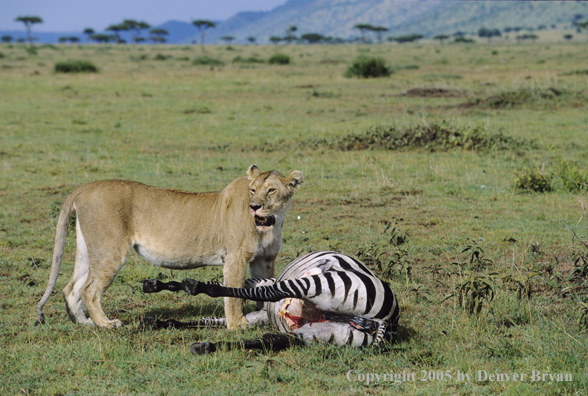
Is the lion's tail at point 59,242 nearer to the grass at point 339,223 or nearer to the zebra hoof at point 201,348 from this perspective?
the grass at point 339,223

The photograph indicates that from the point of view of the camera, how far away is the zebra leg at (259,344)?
456cm

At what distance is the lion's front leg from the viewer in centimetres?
531

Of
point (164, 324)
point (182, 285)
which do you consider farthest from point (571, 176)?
point (182, 285)

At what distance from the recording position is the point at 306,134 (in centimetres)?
1672

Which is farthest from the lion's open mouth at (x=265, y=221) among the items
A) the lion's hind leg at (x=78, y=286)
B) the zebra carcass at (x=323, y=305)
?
the lion's hind leg at (x=78, y=286)

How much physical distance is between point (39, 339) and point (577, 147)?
12.8 meters

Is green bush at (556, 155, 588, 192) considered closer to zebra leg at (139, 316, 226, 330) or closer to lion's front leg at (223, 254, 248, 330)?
lion's front leg at (223, 254, 248, 330)

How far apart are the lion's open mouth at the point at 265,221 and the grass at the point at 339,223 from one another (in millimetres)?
929

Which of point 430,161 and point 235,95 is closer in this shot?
point 430,161

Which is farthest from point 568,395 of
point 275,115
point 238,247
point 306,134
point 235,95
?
point 235,95

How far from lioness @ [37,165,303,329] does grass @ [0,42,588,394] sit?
0.38 metres

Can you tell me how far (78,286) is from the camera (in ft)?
18.2

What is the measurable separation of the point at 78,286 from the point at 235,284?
1.44 meters

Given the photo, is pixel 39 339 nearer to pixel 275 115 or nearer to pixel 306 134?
pixel 306 134
